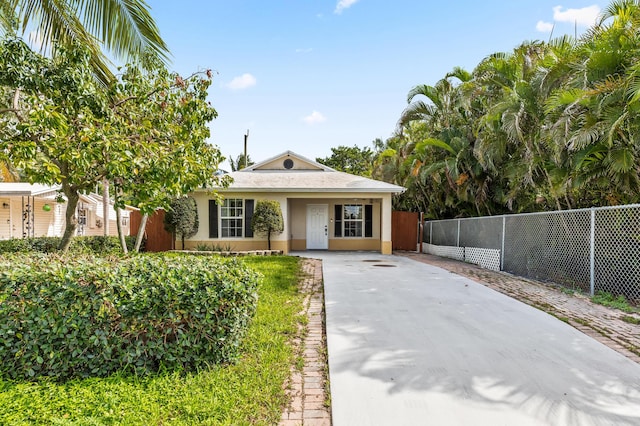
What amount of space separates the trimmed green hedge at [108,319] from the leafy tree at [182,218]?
34.3 feet

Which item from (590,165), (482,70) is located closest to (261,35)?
(482,70)

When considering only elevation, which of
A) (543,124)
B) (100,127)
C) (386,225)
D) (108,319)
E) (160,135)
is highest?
(543,124)

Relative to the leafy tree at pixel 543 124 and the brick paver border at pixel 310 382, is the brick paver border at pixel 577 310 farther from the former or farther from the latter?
the brick paver border at pixel 310 382

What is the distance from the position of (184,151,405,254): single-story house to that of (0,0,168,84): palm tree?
336 inches

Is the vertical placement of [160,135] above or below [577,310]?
above

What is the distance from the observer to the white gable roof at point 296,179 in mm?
14578

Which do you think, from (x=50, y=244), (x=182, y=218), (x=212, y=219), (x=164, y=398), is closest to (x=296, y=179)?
(x=212, y=219)

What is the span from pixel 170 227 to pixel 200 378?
11.7 metres

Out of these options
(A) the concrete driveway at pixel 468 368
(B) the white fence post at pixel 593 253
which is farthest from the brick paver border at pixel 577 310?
(B) the white fence post at pixel 593 253

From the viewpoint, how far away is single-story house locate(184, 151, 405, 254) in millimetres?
14812

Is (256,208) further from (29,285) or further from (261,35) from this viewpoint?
(29,285)

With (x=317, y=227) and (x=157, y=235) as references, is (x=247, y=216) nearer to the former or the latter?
(x=317, y=227)

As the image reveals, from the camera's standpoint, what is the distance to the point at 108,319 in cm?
348

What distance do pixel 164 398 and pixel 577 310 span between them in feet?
21.2
